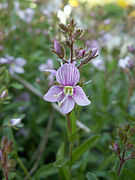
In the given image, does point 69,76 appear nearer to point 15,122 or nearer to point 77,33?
point 77,33

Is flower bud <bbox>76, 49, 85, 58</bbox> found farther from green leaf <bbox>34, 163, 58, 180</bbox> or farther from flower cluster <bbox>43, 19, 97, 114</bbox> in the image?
green leaf <bbox>34, 163, 58, 180</bbox>

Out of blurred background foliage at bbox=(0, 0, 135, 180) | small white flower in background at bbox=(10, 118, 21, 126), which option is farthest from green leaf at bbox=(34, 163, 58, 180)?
small white flower in background at bbox=(10, 118, 21, 126)

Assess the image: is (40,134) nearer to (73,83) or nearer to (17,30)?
(73,83)

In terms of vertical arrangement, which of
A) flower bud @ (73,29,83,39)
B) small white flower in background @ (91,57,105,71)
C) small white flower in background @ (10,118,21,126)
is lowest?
small white flower in background @ (10,118,21,126)

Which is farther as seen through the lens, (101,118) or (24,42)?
(24,42)

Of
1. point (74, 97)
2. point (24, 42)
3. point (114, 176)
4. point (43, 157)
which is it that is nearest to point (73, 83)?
point (74, 97)

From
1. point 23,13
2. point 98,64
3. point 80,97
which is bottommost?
point 80,97

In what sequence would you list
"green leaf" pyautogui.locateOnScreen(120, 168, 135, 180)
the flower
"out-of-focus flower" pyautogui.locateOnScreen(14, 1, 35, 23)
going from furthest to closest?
"out-of-focus flower" pyautogui.locateOnScreen(14, 1, 35, 23) < "green leaf" pyautogui.locateOnScreen(120, 168, 135, 180) < the flower

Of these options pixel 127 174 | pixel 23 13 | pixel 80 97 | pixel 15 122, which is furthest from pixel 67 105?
pixel 23 13
